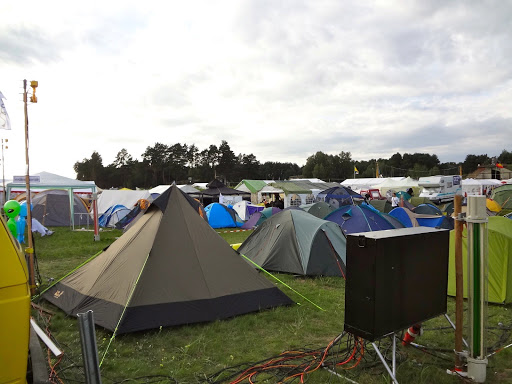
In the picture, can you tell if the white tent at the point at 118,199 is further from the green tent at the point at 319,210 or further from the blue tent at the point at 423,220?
the blue tent at the point at 423,220

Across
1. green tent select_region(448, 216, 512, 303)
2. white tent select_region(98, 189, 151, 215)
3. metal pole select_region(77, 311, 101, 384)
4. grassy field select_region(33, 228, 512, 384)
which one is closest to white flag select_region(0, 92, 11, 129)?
grassy field select_region(33, 228, 512, 384)

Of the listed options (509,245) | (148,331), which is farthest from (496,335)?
(148,331)

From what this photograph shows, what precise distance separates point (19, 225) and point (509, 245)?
11.0 m

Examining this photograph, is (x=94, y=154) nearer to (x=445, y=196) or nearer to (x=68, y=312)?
(x=445, y=196)

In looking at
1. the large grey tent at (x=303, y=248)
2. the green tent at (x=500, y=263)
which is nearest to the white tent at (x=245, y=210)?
the large grey tent at (x=303, y=248)

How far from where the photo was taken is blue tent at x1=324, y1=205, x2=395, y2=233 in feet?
34.9

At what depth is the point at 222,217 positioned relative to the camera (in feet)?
62.6

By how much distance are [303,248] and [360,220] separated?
312 centimetres

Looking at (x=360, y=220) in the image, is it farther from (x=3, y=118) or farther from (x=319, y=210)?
(x=3, y=118)

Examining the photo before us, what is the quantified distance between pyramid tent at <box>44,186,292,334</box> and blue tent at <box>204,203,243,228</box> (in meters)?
12.6

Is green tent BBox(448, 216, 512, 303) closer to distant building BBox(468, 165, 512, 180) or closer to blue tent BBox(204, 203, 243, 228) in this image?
blue tent BBox(204, 203, 243, 228)

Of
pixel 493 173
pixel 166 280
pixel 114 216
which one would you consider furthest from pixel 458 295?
pixel 493 173

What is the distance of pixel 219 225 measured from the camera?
18828mm

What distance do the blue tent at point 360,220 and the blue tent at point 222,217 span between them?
867 centimetres
